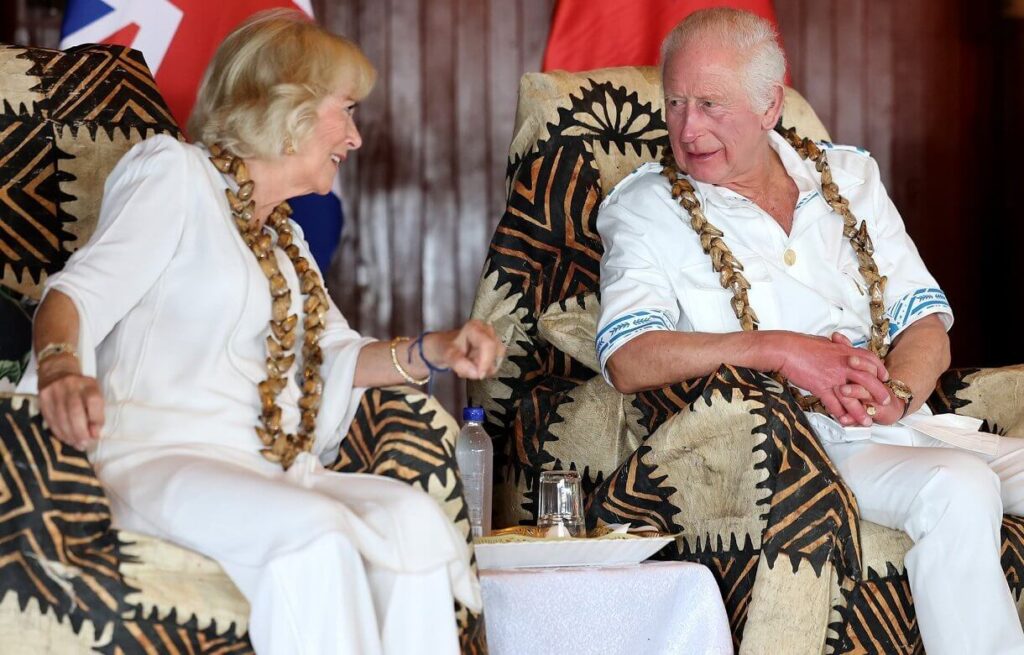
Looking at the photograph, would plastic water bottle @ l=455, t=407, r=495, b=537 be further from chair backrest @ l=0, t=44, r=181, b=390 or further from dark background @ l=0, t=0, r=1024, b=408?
dark background @ l=0, t=0, r=1024, b=408

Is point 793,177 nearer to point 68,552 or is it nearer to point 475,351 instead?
point 475,351

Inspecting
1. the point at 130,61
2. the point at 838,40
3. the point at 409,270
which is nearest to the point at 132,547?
the point at 130,61

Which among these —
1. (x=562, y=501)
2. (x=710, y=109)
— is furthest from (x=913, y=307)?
(x=562, y=501)

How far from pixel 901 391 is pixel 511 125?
174 centimetres

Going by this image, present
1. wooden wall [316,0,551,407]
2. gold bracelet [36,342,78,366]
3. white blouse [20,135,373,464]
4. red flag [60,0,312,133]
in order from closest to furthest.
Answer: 1. gold bracelet [36,342,78,366]
2. white blouse [20,135,373,464]
3. red flag [60,0,312,133]
4. wooden wall [316,0,551,407]

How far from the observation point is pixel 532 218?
2.74 meters

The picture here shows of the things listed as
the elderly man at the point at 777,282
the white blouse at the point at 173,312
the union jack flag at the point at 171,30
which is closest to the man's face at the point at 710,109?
the elderly man at the point at 777,282

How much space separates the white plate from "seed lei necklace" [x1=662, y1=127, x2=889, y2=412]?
49 centimetres

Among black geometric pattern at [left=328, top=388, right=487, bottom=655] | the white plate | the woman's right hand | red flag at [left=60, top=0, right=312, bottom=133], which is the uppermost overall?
red flag at [left=60, top=0, right=312, bottom=133]

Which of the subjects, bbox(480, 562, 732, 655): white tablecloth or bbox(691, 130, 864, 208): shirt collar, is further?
bbox(691, 130, 864, 208): shirt collar

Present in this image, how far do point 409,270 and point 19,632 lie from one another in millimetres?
2254

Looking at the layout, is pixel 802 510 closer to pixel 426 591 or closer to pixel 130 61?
pixel 426 591

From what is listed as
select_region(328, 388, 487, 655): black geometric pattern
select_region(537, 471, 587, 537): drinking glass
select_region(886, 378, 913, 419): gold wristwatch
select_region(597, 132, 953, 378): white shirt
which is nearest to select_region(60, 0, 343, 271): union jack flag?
select_region(597, 132, 953, 378): white shirt

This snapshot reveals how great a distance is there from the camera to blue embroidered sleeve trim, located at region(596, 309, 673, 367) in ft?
7.84
